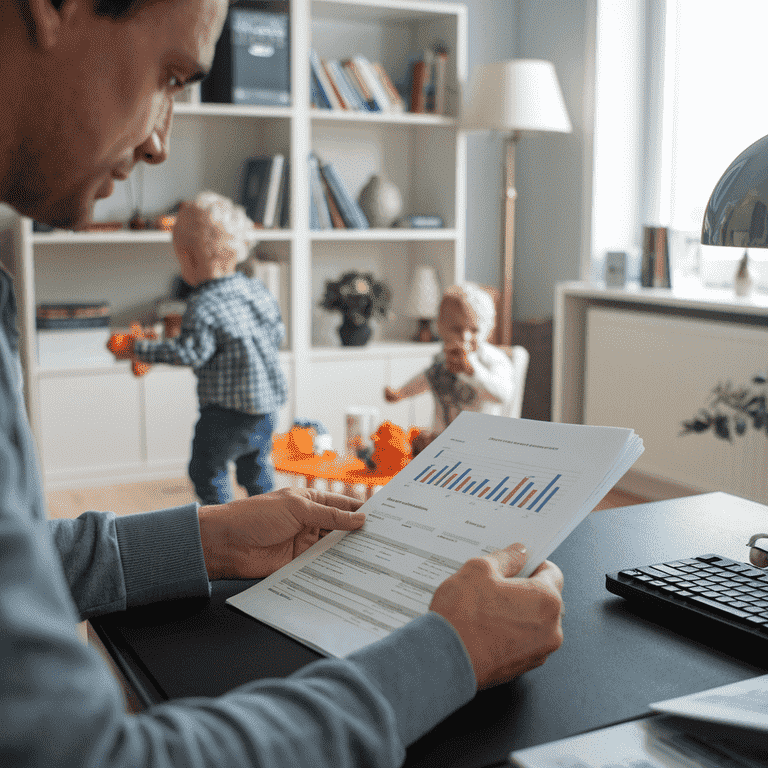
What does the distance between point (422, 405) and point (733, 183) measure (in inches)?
119

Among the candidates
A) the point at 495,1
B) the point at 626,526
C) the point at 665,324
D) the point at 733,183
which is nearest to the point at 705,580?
the point at 626,526

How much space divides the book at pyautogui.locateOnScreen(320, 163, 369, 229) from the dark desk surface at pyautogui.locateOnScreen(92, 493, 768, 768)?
3024mm

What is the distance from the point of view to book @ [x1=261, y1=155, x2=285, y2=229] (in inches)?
139

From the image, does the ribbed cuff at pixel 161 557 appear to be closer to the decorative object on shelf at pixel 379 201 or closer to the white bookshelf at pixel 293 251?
the white bookshelf at pixel 293 251

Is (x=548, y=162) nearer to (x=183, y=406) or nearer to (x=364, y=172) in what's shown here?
(x=364, y=172)

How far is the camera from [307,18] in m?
3.47

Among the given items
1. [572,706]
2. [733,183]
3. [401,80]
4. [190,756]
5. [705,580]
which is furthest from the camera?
[401,80]

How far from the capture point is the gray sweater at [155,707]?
363mm

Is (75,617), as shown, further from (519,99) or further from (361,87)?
(361,87)

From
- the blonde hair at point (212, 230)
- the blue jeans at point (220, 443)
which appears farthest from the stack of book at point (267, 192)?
the blue jeans at point (220, 443)

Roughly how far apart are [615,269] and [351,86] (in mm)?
1306

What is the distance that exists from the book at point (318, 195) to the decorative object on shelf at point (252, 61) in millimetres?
266

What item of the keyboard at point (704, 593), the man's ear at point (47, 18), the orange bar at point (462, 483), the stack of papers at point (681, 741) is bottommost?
the stack of papers at point (681, 741)

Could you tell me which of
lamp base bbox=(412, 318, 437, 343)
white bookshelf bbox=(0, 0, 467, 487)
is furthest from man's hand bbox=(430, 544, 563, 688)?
lamp base bbox=(412, 318, 437, 343)
